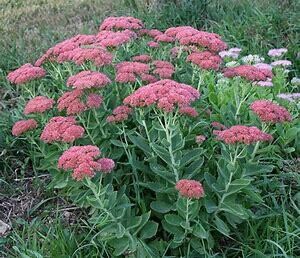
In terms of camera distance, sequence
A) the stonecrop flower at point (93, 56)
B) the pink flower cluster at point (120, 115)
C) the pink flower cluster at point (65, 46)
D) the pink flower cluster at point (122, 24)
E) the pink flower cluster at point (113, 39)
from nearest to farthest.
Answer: the pink flower cluster at point (120, 115)
the stonecrop flower at point (93, 56)
the pink flower cluster at point (113, 39)
the pink flower cluster at point (65, 46)
the pink flower cluster at point (122, 24)

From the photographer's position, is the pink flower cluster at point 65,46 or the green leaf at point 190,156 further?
the pink flower cluster at point 65,46

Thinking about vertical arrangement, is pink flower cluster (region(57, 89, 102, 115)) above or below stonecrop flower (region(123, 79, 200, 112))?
below

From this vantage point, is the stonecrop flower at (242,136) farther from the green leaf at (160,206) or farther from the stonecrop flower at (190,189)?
the green leaf at (160,206)

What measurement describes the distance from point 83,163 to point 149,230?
0.55 metres

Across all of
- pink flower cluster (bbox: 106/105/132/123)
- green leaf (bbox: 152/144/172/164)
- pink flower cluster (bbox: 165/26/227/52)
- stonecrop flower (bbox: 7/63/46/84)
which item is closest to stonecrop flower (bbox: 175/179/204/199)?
green leaf (bbox: 152/144/172/164)

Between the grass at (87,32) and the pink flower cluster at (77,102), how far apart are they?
658mm

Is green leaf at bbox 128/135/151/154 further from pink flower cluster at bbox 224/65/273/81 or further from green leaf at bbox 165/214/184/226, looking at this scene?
pink flower cluster at bbox 224/65/273/81

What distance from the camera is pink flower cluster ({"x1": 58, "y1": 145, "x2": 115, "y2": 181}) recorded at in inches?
94.8

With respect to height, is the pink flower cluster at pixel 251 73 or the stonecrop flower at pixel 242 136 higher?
the pink flower cluster at pixel 251 73

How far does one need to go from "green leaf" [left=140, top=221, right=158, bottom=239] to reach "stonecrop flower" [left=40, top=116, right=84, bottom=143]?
0.57m

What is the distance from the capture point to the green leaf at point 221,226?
269 cm

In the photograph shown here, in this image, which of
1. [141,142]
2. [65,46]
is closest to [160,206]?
[141,142]

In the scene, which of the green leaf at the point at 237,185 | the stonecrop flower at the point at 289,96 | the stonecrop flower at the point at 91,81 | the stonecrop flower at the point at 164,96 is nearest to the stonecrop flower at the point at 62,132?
the stonecrop flower at the point at 91,81

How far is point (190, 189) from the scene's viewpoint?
2.48 m
